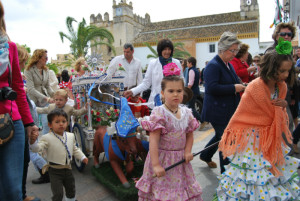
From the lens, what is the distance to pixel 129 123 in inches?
133

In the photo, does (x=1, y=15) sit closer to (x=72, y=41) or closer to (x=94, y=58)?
(x=94, y=58)

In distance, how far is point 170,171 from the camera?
266cm

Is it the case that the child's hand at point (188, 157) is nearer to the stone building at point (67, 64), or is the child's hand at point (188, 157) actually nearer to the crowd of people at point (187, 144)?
the crowd of people at point (187, 144)

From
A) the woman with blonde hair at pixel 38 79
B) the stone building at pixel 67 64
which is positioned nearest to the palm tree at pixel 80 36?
the stone building at pixel 67 64

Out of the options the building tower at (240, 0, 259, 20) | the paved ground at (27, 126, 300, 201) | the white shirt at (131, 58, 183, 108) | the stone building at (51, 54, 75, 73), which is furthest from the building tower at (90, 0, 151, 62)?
the paved ground at (27, 126, 300, 201)

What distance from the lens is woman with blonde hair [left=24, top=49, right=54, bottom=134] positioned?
5.02 meters

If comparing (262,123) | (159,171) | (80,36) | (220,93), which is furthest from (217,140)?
(80,36)

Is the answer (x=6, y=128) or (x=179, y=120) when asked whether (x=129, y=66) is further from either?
(x=6, y=128)

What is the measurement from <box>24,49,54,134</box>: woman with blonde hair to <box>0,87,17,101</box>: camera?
116 inches

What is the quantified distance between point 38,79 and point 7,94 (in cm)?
340

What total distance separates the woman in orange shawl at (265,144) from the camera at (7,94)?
216 cm

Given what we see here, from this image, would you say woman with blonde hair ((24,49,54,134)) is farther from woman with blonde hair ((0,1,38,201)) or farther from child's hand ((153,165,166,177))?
child's hand ((153,165,166,177))

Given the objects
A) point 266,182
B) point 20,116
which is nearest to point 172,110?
point 266,182

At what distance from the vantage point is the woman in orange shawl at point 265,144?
8.52ft
